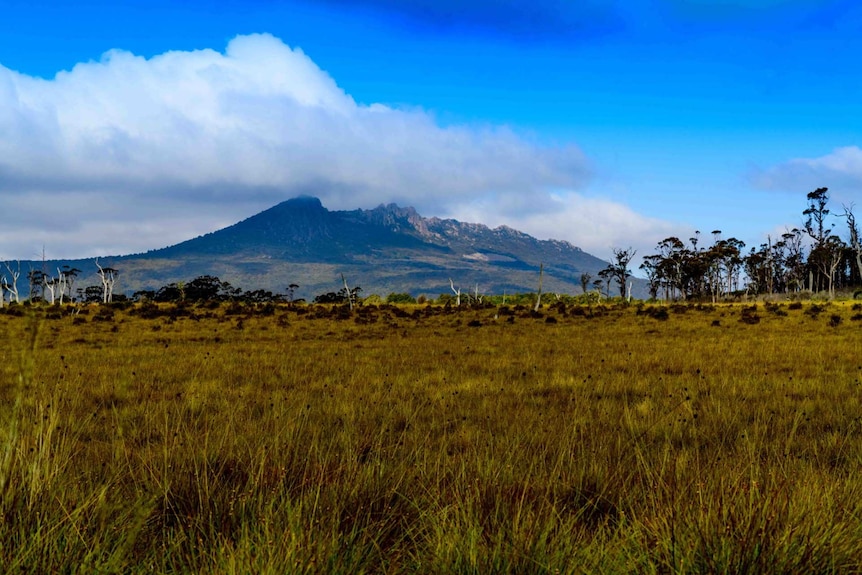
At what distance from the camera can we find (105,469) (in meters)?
3.88

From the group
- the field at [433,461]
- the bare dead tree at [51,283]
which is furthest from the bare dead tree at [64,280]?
the field at [433,461]

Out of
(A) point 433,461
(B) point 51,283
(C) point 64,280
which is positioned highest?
(C) point 64,280

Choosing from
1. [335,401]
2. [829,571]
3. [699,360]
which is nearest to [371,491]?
[829,571]

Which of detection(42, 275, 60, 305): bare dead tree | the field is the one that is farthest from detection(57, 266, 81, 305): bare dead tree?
the field

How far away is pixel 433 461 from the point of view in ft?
14.8

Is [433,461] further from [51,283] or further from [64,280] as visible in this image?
[64,280]

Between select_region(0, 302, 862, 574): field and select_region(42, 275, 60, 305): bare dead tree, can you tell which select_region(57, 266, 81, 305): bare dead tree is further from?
select_region(0, 302, 862, 574): field

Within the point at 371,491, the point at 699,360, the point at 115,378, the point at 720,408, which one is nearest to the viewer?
the point at 371,491

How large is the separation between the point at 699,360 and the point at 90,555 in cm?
1498

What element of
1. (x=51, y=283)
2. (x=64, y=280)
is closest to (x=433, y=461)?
(x=51, y=283)

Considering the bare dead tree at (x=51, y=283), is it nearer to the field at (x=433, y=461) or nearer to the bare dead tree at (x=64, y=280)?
the bare dead tree at (x=64, y=280)

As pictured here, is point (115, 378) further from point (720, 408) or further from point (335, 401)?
point (720, 408)

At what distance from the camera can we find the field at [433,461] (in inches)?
94.7

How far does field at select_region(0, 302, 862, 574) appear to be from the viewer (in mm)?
2406
